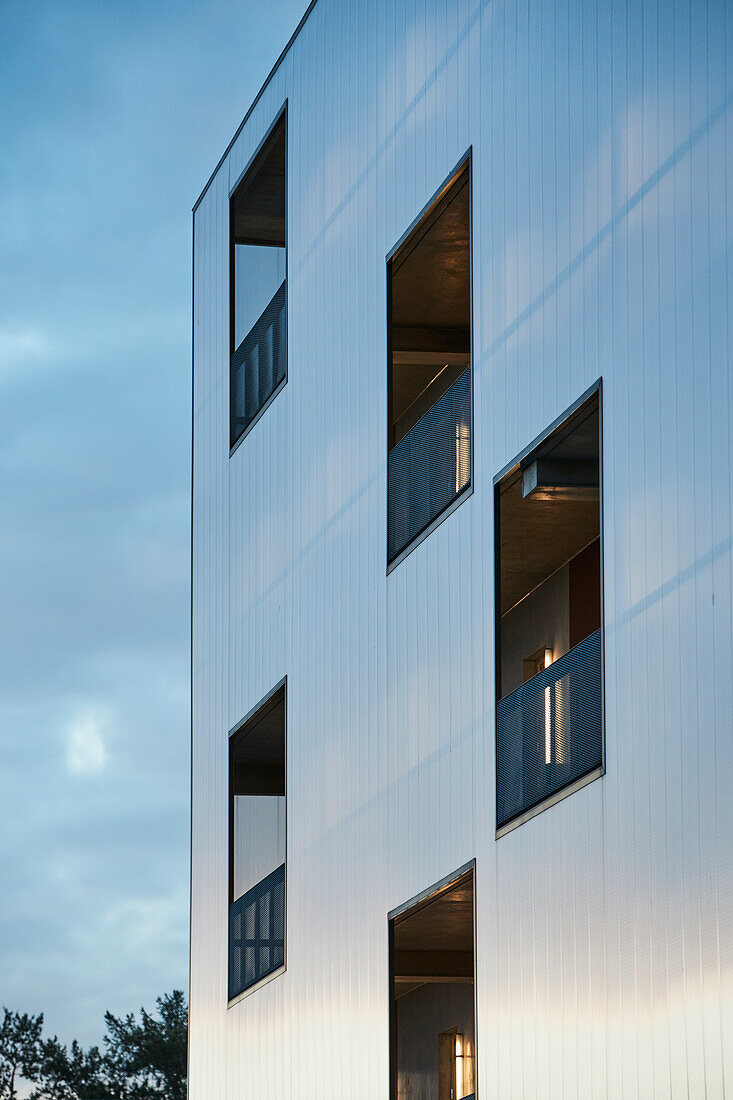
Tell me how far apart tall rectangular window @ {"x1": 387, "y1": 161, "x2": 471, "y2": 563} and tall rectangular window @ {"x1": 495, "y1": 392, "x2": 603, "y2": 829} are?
816 millimetres

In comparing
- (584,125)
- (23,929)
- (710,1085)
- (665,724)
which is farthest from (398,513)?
(23,929)

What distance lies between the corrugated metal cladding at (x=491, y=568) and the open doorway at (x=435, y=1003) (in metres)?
1.71

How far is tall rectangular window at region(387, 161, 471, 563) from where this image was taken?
63.8 ft

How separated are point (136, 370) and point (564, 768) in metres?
143

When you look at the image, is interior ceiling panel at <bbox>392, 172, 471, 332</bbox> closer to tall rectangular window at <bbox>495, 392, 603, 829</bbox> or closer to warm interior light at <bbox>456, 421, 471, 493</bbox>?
warm interior light at <bbox>456, 421, 471, 493</bbox>

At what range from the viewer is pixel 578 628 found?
2305cm

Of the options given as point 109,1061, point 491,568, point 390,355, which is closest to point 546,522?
point 390,355

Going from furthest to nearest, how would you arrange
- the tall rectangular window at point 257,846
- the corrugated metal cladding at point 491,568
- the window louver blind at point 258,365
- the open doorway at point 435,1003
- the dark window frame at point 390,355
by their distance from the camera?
the window louver blind at point 258,365 < the tall rectangular window at point 257,846 < the open doorway at point 435,1003 < the dark window frame at point 390,355 < the corrugated metal cladding at point 491,568

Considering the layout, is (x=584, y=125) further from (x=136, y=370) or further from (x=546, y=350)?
(x=136, y=370)

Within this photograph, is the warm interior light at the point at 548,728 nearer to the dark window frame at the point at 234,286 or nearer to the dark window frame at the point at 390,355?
the dark window frame at the point at 390,355

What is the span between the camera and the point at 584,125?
16.6m

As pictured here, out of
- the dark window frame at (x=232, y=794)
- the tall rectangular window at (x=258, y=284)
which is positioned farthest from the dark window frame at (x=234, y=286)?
the dark window frame at (x=232, y=794)

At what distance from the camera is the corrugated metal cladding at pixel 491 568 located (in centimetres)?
1426

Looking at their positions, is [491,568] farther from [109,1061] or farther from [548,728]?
[109,1061]
